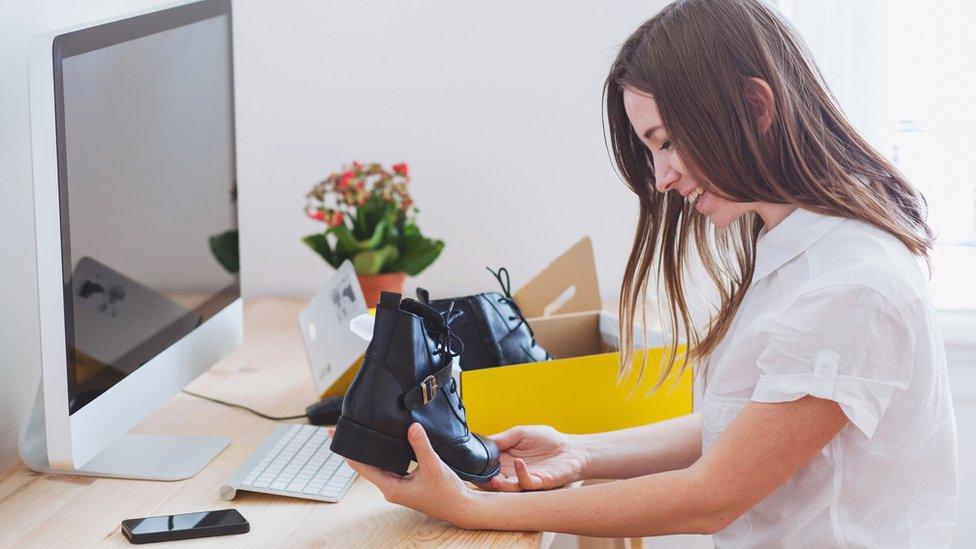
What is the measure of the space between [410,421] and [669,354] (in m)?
0.47

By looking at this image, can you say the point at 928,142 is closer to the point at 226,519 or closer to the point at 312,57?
the point at 312,57

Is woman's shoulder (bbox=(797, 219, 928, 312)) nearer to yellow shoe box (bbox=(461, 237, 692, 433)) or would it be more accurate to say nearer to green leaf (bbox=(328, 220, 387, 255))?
yellow shoe box (bbox=(461, 237, 692, 433))

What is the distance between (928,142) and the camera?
6.73 feet

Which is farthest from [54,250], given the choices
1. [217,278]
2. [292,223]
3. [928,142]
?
[928,142]

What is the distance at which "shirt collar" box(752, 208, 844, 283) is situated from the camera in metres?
1.05

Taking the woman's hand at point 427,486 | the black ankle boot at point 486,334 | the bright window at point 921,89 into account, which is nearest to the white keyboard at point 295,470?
the woman's hand at point 427,486

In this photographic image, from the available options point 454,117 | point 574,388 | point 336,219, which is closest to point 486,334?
point 574,388

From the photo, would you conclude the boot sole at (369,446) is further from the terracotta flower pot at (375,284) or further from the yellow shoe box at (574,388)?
the terracotta flower pot at (375,284)

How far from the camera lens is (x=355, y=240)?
1.82m

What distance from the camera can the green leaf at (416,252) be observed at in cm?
186

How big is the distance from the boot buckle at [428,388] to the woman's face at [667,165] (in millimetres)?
345

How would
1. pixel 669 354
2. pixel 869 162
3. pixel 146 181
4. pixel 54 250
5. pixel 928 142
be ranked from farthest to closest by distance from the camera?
pixel 928 142 → pixel 669 354 → pixel 146 181 → pixel 869 162 → pixel 54 250

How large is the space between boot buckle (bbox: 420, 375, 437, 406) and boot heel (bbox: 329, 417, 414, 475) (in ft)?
0.16

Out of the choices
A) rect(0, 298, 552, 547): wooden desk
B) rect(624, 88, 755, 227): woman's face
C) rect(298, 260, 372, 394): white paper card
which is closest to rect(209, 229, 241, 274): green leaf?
rect(298, 260, 372, 394): white paper card
